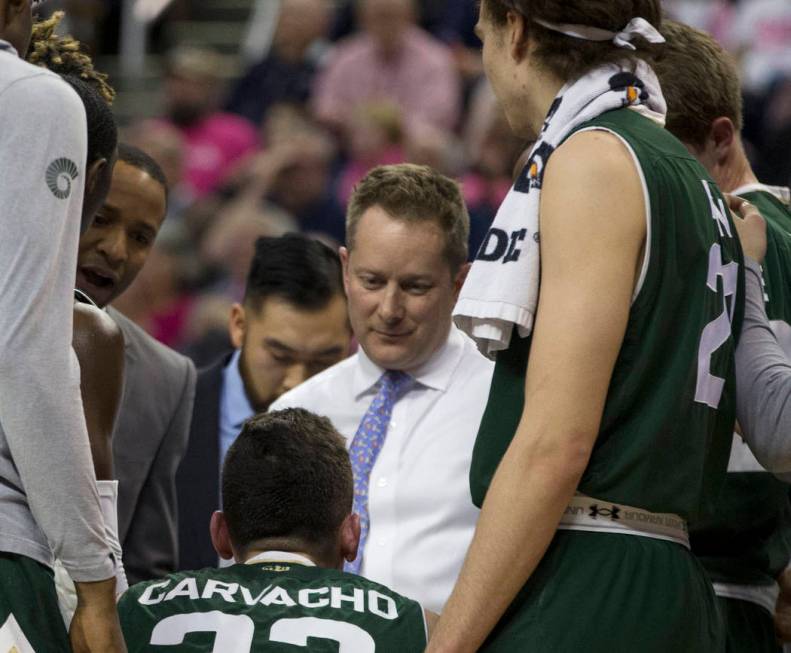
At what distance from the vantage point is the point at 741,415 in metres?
2.68

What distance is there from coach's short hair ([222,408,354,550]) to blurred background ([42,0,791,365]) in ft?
16.7

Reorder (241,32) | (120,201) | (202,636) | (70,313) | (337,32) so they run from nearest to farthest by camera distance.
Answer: (70,313), (202,636), (120,201), (337,32), (241,32)

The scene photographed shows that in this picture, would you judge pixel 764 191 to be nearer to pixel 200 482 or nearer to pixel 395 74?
pixel 200 482

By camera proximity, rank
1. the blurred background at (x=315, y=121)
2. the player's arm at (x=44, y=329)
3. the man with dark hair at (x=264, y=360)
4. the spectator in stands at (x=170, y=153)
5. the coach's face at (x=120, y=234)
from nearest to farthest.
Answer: the player's arm at (x=44, y=329)
the coach's face at (x=120, y=234)
the man with dark hair at (x=264, y=360)
the blurred background at (x=315, y=121)
the spectator in stands at (x=170, y=153)

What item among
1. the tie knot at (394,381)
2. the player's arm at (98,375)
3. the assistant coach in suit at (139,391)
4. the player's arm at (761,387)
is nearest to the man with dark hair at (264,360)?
the assistant coach in suit at (139,391)

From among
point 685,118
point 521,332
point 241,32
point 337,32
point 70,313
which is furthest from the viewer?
point 241,32

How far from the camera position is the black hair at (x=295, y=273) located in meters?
4.76

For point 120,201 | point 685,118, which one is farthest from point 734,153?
point 120,201

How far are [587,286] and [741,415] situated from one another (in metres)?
0.57

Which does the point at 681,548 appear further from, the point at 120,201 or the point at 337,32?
the point at 337,32

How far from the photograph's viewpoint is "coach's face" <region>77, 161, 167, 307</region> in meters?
3.66

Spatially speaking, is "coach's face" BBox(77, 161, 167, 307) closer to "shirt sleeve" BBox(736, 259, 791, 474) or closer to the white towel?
the white towel

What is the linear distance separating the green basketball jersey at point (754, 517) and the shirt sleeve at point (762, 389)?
41cm

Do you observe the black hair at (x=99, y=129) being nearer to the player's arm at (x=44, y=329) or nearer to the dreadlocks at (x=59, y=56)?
the player's arm at (x=44, y=329)
